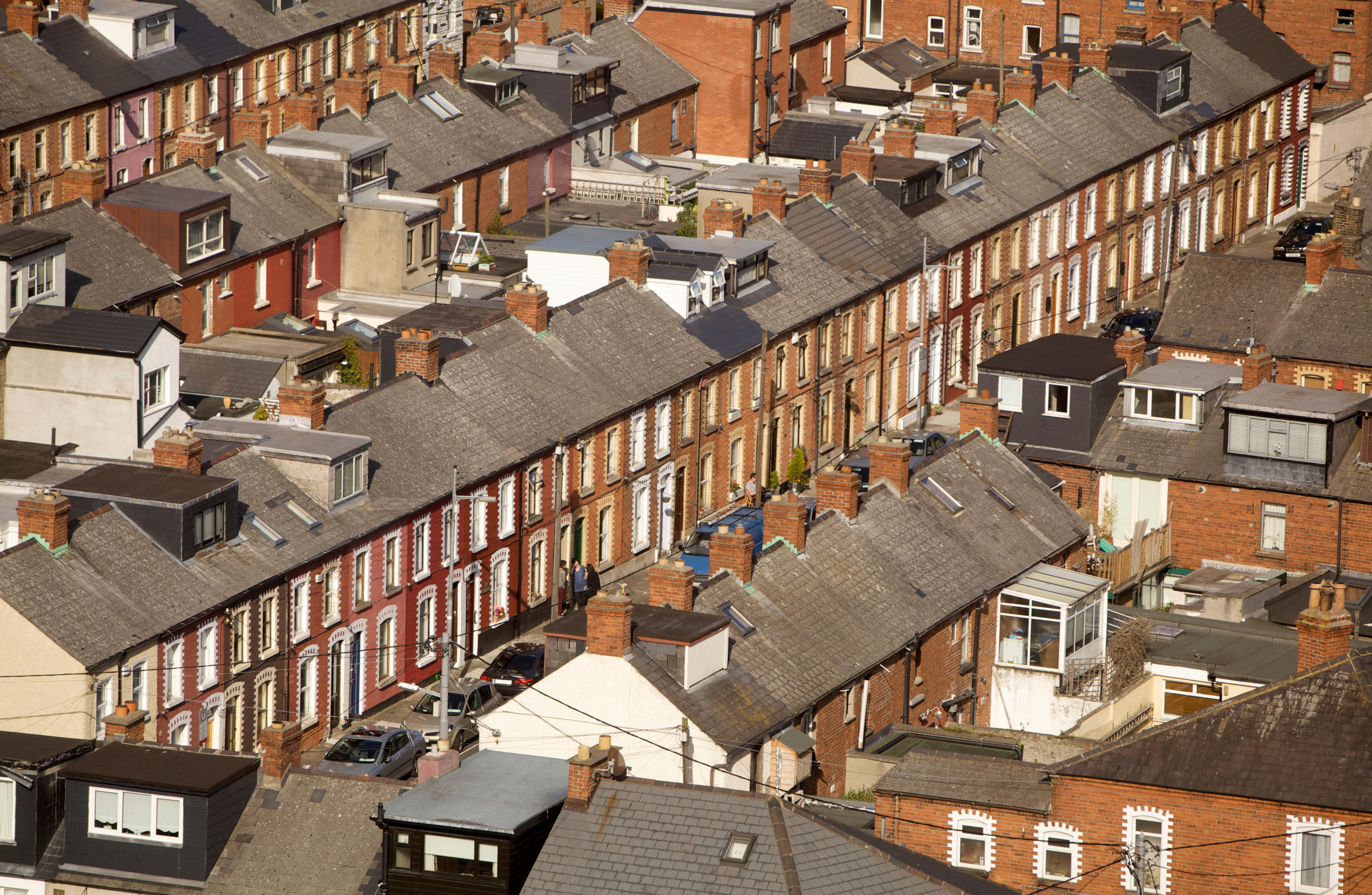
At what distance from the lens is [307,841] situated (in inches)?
2328

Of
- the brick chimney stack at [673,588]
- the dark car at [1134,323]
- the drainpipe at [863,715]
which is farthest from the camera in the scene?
the dark car at [1134,323]

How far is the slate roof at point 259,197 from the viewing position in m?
104

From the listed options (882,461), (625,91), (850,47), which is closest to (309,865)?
(882,461)

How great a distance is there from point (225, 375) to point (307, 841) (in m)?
37.7

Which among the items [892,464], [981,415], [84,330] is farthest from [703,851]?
[84,330]

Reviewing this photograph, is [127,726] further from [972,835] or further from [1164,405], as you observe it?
[1164,405]

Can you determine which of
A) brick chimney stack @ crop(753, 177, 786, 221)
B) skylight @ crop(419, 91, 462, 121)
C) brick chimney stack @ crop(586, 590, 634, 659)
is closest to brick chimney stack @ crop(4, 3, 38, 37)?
skylight @ crop(419, 91, 462, 121)

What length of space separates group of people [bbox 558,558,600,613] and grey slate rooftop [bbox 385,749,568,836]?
27959mm

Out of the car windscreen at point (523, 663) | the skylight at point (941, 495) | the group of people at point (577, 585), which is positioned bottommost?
the group of people at point (577, 585)

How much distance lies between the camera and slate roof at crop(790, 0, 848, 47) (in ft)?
455

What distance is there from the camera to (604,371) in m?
92.1

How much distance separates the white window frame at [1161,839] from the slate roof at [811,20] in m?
79.0

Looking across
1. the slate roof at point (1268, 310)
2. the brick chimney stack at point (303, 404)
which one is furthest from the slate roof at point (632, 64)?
the brick chimney stack at point (303, 404)

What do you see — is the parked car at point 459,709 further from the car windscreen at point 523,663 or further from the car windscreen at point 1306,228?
the car windscreen at point 1306,228
